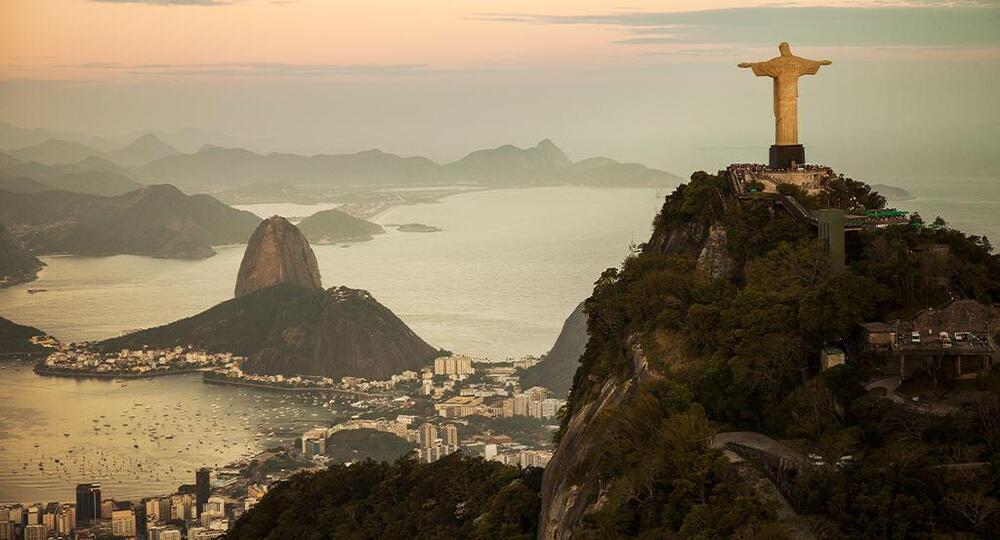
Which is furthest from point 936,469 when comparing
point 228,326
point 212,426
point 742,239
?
point 228,326

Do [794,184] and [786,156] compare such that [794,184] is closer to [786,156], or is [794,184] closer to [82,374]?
[786,156]

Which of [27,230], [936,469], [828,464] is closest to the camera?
[936,469]

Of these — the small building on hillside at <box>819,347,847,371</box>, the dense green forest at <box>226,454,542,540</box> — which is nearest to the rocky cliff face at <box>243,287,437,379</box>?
the dense green forest at <box>226,454,542,540</box>

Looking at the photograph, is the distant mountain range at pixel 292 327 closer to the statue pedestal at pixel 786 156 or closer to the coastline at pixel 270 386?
the coastline at pixel 270 386

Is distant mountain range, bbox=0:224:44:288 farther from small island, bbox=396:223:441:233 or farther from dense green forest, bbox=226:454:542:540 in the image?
dense green forest, bbox=226:454:542:540

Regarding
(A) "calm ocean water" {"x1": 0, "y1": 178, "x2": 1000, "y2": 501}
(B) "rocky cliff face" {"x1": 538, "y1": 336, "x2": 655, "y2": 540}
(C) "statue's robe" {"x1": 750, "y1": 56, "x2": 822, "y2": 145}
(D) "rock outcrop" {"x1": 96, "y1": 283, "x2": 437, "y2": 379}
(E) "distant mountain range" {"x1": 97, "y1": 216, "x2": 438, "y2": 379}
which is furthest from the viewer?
(E) "distant mountain range" {"x1": 97, "y1": 216, "x2": 438, "y2": 379}

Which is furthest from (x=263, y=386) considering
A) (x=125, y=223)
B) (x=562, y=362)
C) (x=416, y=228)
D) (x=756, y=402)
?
(x=756, y=402)

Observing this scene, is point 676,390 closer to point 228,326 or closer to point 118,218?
point 228,326
